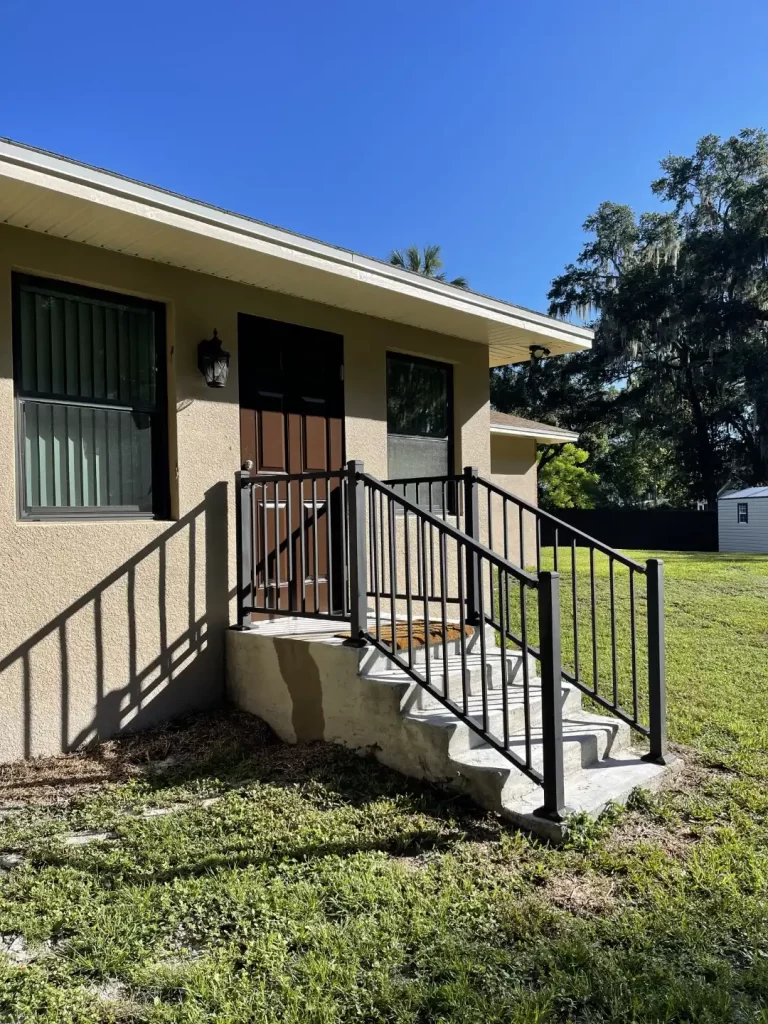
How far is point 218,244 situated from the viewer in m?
4.14

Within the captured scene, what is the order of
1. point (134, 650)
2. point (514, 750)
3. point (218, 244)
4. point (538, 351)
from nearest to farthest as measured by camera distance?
point (514, 750) < point (218, 244) < point (134, 650) < point (538, 351)

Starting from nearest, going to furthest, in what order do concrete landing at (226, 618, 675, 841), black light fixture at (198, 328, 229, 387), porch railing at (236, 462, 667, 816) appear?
porch railing at (236, 462, 667, 816) < concrete landing at (226, 618, 675, 841) < black light fixture at (198, 328, 229, 387)

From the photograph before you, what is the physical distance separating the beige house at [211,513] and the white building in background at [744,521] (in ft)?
58.7

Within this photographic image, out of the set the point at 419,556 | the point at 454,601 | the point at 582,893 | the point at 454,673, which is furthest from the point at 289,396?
the point at 582,893

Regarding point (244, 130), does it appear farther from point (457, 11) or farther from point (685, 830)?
point (685, 830)

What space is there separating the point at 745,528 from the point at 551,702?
20.2 metres

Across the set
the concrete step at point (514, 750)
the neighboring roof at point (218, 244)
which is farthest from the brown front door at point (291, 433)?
the concrete step at point (514, 750)

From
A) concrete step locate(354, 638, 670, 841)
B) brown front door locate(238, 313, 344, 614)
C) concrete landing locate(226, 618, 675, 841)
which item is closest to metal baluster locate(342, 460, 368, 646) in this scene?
concrete landing locate(226, 618, 675, 841)

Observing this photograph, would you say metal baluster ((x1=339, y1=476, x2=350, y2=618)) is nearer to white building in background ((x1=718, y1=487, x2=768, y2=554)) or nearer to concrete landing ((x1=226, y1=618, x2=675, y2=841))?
concrete landing ((x1=226, y1=618, x2=675, y2=841))

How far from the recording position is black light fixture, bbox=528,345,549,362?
672cm

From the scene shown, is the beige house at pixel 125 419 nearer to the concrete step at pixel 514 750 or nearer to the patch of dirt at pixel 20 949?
the concrete step at pixel 514 750

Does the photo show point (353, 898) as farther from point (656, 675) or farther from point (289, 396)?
point (289, 396)

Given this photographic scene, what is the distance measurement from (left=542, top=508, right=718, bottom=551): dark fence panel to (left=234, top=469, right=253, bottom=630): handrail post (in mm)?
18497

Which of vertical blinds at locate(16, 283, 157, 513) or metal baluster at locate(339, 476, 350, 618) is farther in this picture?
metal baluster at locate(339, 476, 350, 618)
